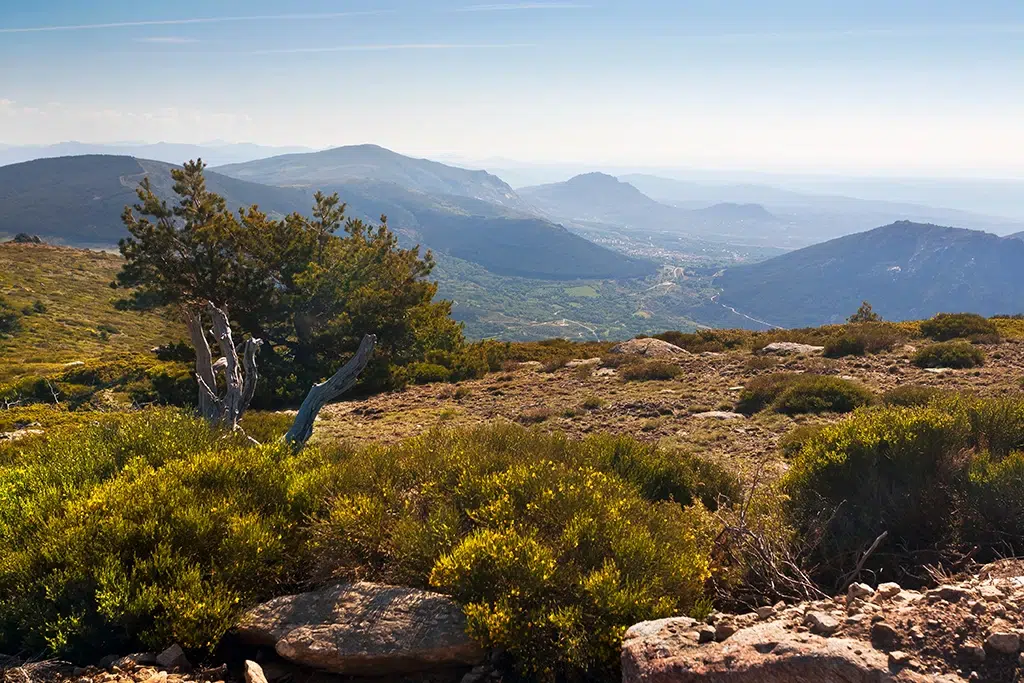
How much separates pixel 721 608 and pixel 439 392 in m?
12.6

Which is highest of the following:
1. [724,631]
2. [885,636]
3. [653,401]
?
[885,636]

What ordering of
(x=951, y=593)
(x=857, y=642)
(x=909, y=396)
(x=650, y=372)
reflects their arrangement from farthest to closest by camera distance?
1. (x=650, y=372)
2. (x=909, y=396)
3. (x=951, y=593)
4. (x=857, y=642)

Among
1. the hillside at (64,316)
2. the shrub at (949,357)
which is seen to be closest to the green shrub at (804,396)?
the shrub at (949,357)

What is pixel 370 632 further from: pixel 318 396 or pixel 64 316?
pixel 64 316

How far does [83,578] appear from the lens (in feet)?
13.1

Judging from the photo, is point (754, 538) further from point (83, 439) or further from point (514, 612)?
point (83, 439)

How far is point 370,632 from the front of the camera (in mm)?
3900

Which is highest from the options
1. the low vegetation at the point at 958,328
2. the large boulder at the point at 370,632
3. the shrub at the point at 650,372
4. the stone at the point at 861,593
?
the low vegetation at the point at 958,328

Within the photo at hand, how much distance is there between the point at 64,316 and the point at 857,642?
55132mm

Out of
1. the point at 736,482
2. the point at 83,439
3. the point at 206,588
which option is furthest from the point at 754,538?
the point at 83,439

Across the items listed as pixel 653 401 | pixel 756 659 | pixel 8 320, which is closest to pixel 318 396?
pixel 653 401

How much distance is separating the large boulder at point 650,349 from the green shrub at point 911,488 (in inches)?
527

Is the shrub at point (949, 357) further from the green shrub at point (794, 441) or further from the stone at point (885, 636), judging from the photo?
the stone at point (885, 636)

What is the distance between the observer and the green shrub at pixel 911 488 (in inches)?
191
